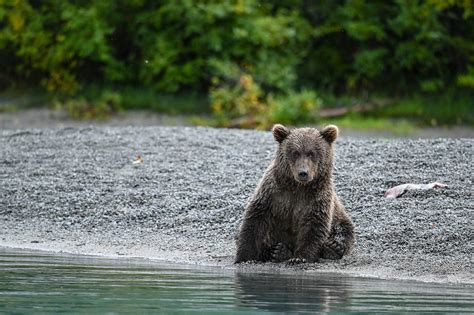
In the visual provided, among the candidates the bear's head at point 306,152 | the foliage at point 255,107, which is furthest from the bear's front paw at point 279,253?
the foliage at point 255,107

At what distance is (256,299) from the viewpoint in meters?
6.95

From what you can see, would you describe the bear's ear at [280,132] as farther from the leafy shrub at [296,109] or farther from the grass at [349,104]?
the grass at [349,104]

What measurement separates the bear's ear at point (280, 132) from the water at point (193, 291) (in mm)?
1159

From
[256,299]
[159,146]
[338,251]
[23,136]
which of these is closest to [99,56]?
[23,136]

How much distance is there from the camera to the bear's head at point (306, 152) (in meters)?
8.52

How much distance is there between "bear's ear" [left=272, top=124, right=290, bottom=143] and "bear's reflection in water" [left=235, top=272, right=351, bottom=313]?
1162 millimetres

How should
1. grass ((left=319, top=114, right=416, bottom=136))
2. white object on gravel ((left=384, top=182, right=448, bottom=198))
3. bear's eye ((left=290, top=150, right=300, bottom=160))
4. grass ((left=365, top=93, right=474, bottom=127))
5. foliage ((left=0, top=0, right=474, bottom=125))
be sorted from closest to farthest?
bear's eye ((left=290, top=150, right=300, bottom=160)), white object on gravel ((left=384, top=182, right=448, bottom=198)), grass ((left=319, top=114, right=416, bottom=136)), grass ((left=365, top=93, right=474, bottom=127)), foliage ((left=0, top=0, right=474, bottom=125))

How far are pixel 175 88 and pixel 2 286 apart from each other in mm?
15461

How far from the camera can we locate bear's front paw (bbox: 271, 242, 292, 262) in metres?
8.84

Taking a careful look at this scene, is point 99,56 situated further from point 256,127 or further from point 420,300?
point 420,300

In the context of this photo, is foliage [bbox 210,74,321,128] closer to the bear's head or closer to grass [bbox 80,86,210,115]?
grass [bbox 80,86,210,115]

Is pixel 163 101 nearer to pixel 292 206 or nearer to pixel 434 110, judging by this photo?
pixel 434 110

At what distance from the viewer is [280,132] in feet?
28.8

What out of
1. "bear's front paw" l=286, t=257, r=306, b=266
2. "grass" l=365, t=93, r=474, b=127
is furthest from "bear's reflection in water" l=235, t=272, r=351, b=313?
"grass" l=365, t=93, r=474, b=127
